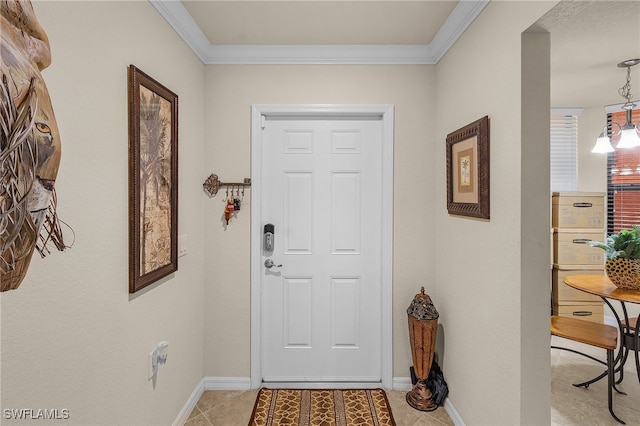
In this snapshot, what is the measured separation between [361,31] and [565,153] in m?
3.19

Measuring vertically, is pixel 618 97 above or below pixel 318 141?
above

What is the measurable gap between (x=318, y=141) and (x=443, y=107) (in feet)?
3.05

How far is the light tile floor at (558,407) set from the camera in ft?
6.98

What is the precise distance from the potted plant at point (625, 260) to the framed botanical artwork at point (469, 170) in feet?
4.33

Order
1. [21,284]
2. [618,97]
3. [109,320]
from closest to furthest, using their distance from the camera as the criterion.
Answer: [21,284] → [109,320] → [618,97]

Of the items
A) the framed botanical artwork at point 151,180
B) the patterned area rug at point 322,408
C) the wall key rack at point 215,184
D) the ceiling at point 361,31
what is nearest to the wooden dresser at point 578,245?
the ceiling at point 361,31

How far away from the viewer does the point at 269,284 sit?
2.55 meters

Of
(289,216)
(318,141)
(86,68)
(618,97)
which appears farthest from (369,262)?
(618,97)

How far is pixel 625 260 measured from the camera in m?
2.32

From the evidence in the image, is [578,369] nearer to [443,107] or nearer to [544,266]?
[544,266]

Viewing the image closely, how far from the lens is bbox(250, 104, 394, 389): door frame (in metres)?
2.46

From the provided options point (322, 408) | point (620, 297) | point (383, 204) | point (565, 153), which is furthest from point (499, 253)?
point (565, 153)

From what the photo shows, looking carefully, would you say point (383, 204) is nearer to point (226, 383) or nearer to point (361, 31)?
point (361, 31)

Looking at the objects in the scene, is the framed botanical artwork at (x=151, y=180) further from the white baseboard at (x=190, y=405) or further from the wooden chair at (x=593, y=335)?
the wooden chair at (x=593, y=335)
